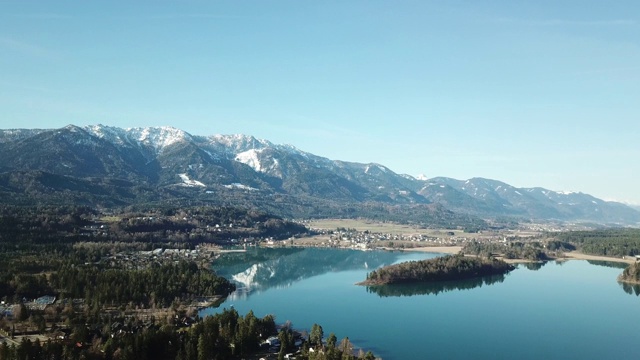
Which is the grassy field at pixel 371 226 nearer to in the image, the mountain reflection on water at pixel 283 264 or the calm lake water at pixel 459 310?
the mountain reflection on water at pixel 283 264

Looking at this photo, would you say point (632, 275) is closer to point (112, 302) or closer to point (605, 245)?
point (605, 245)

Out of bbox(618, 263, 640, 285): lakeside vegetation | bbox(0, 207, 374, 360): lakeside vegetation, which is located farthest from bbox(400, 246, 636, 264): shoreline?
bbox(0, 207, 374, 360): lakeside vegetation

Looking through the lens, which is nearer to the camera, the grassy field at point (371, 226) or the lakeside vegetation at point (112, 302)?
the lakeside vegetation at point (112, 302)

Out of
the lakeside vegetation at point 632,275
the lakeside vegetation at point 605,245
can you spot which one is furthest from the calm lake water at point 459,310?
the lakeside vegetation at point 605,245

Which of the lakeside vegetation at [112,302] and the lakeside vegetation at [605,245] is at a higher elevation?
the lakeside vegetation at [605,245]

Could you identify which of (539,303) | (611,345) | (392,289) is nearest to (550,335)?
(611,345)

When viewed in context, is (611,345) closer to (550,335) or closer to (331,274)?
(550,335)
